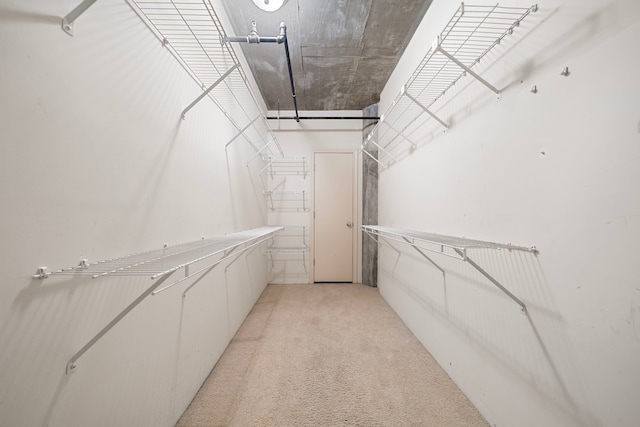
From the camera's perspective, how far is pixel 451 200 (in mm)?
1471

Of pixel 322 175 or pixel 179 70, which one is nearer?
pixel 179 70

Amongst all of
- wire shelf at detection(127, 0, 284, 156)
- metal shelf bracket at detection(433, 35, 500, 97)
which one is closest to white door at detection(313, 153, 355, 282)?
wire shelf at detection(127, 0, 284, 156)

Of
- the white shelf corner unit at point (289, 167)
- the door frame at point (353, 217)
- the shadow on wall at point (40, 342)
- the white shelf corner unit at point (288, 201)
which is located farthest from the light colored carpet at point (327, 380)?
the white shelf corner unit at point (289, 167)

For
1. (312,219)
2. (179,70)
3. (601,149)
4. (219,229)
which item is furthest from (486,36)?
(312,219)

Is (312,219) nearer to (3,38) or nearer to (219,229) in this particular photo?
(219,229)

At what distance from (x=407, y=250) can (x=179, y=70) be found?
7.11ft

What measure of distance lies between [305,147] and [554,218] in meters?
3.01

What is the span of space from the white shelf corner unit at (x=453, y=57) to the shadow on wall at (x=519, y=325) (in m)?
0.88

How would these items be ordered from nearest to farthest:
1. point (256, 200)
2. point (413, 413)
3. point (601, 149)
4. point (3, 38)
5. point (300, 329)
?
1. point (3, 38)
2. point (601, 149)
3. point (413, 413)
4. point (300, 329)
5. point (256, 200)

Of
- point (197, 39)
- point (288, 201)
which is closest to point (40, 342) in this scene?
point (197, 39)

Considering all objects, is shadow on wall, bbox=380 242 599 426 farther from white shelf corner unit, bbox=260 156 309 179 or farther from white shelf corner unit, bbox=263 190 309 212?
white shelf corner unit, bbox=260 156 309 179

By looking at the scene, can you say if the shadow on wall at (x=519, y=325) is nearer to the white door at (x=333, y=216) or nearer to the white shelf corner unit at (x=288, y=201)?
the white door at (x=333, y=216)

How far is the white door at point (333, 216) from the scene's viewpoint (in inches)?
136

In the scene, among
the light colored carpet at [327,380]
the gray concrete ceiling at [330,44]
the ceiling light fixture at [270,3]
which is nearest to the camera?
the light colored carpet at [327,380]
